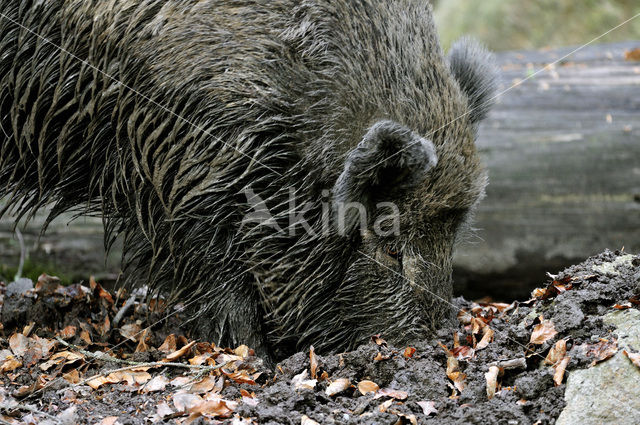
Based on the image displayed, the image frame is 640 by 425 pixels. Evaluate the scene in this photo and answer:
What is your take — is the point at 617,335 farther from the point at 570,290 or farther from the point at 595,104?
the point at 595,104

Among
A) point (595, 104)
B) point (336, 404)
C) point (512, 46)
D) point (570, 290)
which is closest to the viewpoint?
point (336, 404)

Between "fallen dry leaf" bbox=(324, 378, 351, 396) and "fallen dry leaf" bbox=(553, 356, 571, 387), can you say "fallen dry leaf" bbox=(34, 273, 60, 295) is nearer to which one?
"fallen dry leaf" bbox=(324, 378, 351, 396)

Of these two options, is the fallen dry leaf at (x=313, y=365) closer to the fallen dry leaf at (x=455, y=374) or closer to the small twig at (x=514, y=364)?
the fallen dry leaf at (x=455, y=374)

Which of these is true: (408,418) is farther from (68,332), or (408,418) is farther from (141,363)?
(68,332)

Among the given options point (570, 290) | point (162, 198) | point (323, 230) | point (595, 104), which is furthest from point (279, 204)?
point (595, 104)

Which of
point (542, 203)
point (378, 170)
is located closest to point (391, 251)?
point (378, 170)

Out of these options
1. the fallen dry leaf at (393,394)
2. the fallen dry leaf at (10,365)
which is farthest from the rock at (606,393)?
the fallen dry leaf at (10,365)

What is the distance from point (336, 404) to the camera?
3492 millimetres

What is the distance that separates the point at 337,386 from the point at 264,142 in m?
1.43

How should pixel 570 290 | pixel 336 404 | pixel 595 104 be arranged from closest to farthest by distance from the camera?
pixel 336 404
pixel 570 290
pixel 595 104

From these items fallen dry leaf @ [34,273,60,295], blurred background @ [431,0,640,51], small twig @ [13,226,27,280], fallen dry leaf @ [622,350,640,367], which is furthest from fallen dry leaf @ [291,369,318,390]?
blurred background @ [431,0,640,51]

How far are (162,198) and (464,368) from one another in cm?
199

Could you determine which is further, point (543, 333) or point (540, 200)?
point (540, 200)

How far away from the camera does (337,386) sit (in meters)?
3.64
